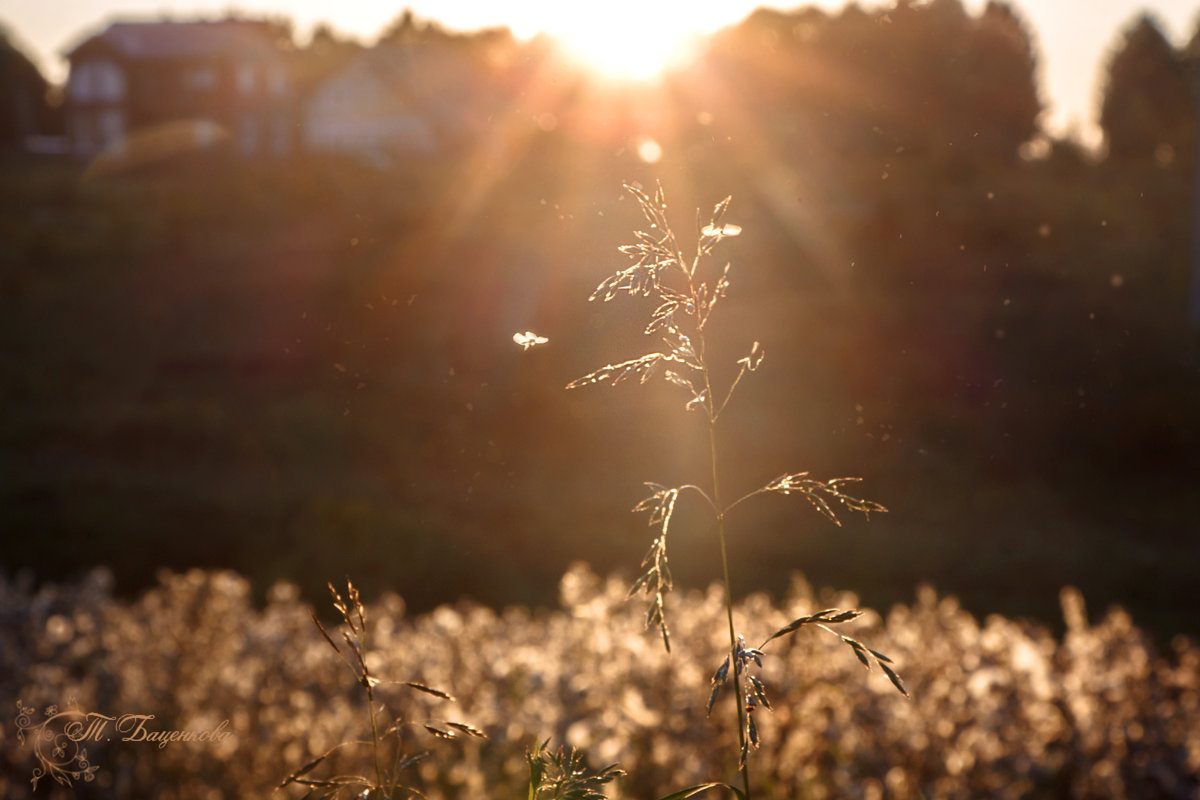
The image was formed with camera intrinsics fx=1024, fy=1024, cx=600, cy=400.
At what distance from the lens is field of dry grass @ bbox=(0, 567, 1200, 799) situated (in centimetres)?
378

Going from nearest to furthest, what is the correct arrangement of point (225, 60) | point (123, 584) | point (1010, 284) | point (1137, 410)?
1. point (123, 584)
2. point (1010, 284)
3. point (1137, 410)
4. point (225, 60)

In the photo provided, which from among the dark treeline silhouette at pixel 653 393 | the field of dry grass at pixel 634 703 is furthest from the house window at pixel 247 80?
the field of dry grass at pixel 634 703

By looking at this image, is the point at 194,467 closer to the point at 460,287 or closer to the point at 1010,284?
the point at 460,287

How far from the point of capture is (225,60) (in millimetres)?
27953

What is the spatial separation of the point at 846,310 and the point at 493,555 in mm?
7124

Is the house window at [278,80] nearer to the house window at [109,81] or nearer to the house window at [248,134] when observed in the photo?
the house window at [248,134]

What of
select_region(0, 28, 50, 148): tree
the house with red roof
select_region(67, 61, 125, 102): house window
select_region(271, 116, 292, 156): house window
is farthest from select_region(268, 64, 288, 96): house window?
select_region(0, 28, 50, 148): tree

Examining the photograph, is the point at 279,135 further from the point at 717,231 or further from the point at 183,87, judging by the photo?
the point at 717,231

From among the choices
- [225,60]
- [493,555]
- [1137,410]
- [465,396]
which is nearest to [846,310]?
[1137,410]

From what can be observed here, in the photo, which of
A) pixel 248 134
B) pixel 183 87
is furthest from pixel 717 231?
pixel 183 87

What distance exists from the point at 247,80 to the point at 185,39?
5082mm

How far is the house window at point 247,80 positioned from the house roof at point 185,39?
779mm

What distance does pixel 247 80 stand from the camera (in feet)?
88.2

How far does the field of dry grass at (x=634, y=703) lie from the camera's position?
12.4ft
